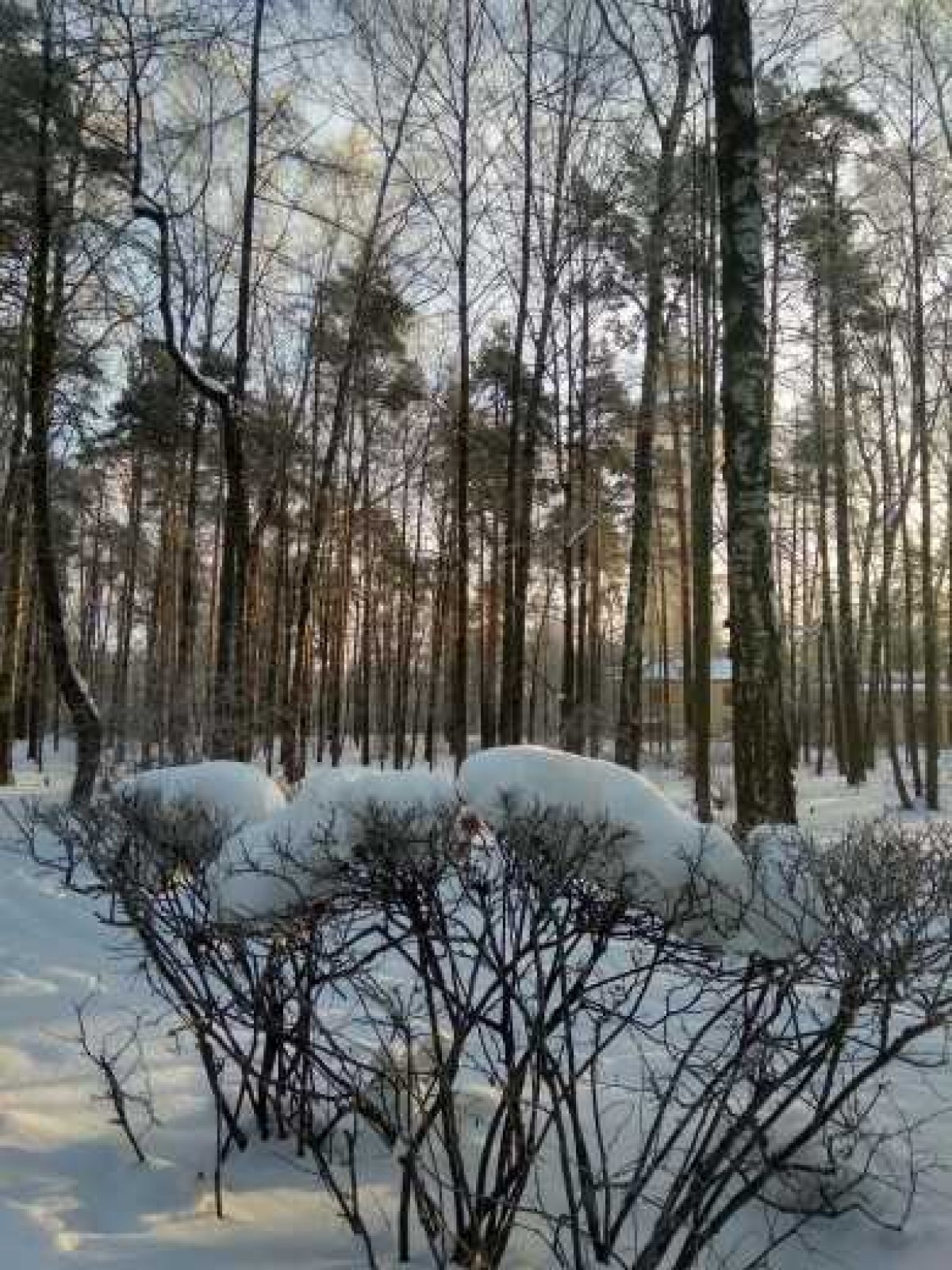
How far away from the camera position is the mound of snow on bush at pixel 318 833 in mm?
2664

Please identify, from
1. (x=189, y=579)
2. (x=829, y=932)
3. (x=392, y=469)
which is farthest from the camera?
(x=392, y=469)

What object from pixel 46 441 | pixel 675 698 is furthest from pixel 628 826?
pixel 675 698

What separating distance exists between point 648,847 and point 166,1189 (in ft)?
6.32

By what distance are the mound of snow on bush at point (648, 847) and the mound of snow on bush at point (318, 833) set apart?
0.48 ft

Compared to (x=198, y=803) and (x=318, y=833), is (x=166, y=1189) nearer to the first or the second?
(x=198, y=803)

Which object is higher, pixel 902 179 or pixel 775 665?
pixel 902 179

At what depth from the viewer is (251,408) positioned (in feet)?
61.1

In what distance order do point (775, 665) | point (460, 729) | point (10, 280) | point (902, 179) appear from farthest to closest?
point (902, 179) < point (460, 729) < point (10, 280) < point (775, 665)

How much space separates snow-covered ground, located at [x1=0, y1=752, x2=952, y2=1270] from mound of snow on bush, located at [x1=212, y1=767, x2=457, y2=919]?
0.88 m

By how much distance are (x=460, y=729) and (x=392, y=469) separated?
12.5 m

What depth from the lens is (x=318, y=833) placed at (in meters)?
2.73

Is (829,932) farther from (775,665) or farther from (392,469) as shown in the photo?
(392,469)

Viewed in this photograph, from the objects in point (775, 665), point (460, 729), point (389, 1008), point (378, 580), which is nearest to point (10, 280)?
point (460, 729)

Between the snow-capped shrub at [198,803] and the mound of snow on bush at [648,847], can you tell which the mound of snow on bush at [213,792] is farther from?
the mound of snow on bush at [648,847]
